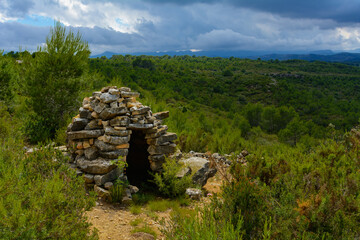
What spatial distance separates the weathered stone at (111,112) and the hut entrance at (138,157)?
1.62 m

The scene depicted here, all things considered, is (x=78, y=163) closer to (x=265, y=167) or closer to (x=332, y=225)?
(x=265, y=167)

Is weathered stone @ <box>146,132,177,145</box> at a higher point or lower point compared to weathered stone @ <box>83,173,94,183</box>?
higher

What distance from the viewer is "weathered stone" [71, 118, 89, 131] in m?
6.29

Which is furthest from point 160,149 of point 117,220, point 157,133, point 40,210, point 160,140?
point 40,210

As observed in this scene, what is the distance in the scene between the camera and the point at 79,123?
20.9ft

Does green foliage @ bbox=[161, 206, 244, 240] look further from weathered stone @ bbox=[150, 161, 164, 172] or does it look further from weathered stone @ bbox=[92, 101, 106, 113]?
weathered stone @ bbox=[92, 101, 106, 113]

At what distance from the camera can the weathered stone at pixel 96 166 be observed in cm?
568

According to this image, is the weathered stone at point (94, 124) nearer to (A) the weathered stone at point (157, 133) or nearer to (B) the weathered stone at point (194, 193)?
(A) the weathered stone at point (157, 133)

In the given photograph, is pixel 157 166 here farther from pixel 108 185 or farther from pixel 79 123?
pixel 79 123

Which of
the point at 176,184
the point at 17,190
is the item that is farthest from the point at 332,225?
the point at 17,190

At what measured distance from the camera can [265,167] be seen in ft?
21.1

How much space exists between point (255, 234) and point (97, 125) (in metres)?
4.77

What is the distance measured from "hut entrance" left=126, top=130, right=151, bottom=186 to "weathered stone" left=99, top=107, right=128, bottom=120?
1625mm

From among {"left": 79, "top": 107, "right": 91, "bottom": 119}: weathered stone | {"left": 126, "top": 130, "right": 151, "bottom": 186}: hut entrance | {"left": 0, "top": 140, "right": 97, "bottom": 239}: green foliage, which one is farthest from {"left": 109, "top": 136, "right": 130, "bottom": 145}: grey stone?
{"left": 0, "top": 140, "right": 97, "bottom": 239}: green foliage
